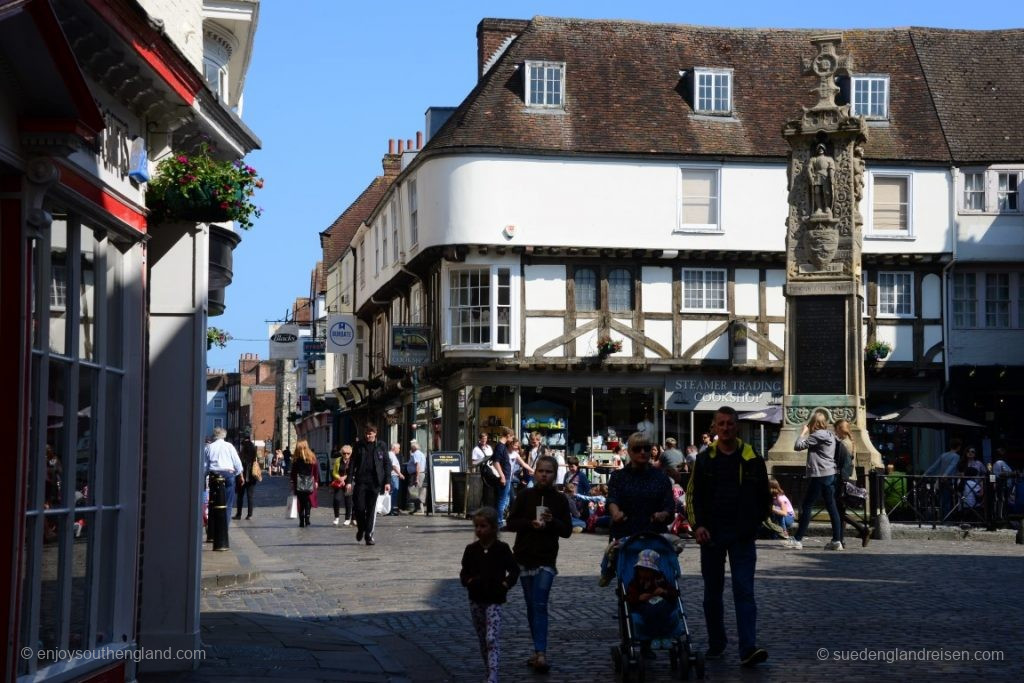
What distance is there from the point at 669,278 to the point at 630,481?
28.8m

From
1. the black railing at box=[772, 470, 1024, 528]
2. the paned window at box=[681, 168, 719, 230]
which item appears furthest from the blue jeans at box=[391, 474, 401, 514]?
the black railing at box=[772, 470, 1024, 528]

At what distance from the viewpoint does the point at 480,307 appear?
3866 centimetres

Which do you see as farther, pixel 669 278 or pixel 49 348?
pixel 669 278

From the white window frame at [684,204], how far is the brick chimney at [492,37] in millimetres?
7662

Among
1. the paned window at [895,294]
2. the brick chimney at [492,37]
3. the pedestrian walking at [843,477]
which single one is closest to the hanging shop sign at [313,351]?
the brick chimney at [492,37]

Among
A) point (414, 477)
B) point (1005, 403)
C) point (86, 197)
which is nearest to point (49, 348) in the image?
point (86, 197)

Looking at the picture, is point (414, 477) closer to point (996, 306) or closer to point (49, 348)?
point (996, 306)

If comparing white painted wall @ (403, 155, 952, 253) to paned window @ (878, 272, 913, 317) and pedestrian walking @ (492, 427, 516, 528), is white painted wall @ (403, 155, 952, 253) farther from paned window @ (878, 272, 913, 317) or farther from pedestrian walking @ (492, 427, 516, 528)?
pedestrian walking @ (492, 427, 516, 528)

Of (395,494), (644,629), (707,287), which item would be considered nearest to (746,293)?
(707,287)

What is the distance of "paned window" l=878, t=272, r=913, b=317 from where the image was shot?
40000mm

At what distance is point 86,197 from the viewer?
26.6 ft

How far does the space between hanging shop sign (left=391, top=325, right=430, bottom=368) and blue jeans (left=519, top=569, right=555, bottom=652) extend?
2923cm

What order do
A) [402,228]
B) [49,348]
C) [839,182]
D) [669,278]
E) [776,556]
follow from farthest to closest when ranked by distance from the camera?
1. [402,228]
2. [669,278]
3. [839,182]
4. [776,556]
5. [49,348]

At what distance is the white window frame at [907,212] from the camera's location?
131ft
